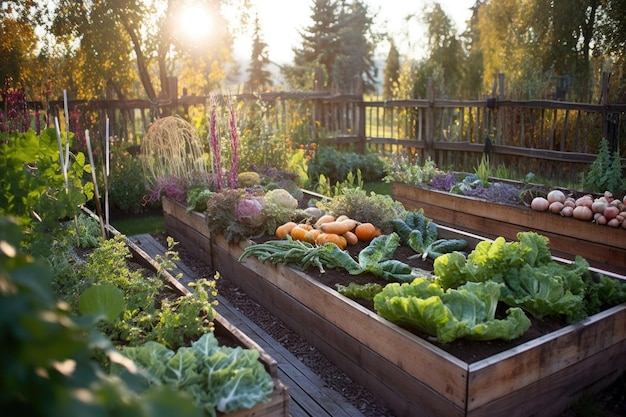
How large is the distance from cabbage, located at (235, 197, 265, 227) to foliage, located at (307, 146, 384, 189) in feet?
13.8

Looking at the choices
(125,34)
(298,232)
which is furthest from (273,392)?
(125,34)

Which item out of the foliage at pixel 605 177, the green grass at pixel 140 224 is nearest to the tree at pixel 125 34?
the green grass at pixel 140 224

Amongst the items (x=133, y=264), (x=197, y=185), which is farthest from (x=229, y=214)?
(x=197, y=185)

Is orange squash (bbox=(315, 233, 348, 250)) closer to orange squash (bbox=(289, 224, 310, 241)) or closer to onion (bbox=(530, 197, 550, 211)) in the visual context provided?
orange squash (bbox=(289, 224, 310, 241))

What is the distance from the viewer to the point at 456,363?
95.8 inches

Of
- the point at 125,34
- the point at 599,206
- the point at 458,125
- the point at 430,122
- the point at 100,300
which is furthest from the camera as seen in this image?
the point at 125,34

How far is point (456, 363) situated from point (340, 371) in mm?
1081

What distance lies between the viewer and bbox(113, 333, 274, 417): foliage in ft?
6.74

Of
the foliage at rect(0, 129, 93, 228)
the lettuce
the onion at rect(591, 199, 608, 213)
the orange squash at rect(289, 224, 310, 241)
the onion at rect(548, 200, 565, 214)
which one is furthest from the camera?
the onion at rect(548, 200, 565, 214)

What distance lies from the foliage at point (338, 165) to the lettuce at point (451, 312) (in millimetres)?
6127

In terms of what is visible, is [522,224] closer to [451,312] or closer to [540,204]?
[540,204]

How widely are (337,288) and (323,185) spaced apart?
333cm

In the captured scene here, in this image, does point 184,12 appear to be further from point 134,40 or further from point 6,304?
point 6,304

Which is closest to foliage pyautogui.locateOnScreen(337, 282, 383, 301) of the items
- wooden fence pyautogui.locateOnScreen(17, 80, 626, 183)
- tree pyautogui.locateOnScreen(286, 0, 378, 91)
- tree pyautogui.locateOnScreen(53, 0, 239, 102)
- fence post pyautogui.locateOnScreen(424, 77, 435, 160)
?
wooden fence pyautogui.locateOnScreen(17, 80, 626, 183)
